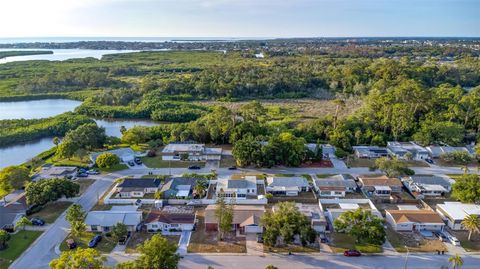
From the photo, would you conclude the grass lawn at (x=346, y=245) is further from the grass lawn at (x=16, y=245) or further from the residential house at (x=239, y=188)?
the grass lawn at (x=16, y=245)

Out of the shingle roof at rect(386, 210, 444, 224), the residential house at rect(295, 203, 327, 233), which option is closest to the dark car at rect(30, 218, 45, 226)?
the residential house at rect(295, 203, 327, 233)

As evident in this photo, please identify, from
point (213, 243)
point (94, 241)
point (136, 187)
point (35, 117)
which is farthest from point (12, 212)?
point (35, 117)

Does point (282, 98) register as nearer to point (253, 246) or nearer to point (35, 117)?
point (35, 117)

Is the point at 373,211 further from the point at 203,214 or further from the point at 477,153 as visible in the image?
the point at 477,153

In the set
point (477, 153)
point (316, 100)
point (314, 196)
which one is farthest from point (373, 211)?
point (316, 100)

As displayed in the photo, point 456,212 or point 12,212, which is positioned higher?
point 456,212

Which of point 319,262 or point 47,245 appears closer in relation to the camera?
point 319,262
